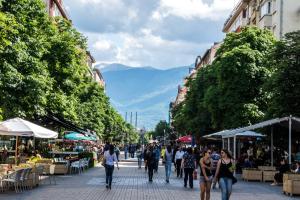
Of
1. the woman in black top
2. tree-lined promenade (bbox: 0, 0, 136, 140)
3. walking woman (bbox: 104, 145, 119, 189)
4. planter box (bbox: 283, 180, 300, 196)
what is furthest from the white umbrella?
the woman in black top

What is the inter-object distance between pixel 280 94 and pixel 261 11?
3210cm

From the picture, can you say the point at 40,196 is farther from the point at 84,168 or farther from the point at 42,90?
the point at 84,168

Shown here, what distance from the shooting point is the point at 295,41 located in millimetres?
32656

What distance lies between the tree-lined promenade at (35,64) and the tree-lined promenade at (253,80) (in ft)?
36.1

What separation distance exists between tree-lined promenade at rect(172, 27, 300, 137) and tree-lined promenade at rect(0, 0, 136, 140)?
11008mm

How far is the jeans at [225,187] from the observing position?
593 inches

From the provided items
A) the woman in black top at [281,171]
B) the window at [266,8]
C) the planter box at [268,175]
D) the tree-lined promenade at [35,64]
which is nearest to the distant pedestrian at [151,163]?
the woman in black top at [281,171]

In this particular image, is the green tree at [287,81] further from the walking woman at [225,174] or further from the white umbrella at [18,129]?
the walking woman at [225,174]

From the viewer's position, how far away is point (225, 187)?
15.1m

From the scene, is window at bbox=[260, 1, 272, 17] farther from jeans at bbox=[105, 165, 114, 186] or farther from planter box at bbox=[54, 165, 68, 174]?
jeans at bbox=[105, 165, 114, 186]

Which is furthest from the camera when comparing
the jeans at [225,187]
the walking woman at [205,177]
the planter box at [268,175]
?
the planter box at [268,175]

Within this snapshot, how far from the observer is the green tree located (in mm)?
31672

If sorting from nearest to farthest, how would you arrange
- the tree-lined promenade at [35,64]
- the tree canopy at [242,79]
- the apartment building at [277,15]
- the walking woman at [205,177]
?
the walking woman at [205,177], the tree-lined promenade at [35,64], the tree canopy at [242,79], the apartment building at [277,15]

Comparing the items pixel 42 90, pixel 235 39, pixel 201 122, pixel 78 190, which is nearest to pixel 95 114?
pixel 201 122
